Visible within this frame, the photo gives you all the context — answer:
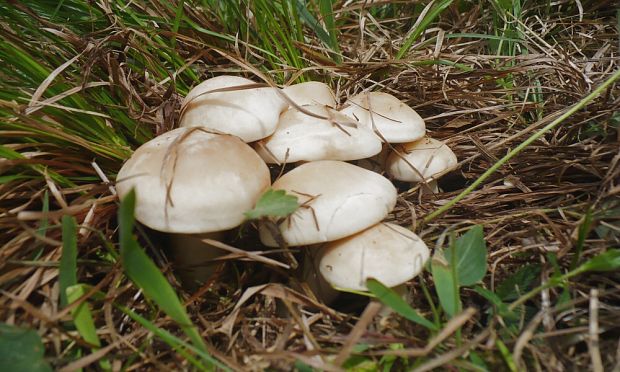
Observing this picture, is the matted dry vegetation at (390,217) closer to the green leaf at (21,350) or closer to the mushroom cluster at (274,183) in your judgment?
the green leaf at (21,350)

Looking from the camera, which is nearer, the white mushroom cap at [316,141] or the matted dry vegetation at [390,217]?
the matted dry vegetation at [390,217]

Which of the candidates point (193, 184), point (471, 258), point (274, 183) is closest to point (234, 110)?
Result: point (274, 183)

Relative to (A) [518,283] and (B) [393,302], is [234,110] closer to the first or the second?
(B) [393,302]

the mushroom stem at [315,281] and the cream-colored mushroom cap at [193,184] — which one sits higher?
the cream-colored mushroom cap at [193,184]

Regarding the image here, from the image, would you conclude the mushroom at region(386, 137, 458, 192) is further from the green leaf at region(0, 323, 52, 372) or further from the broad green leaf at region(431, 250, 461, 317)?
the green leaf at region(0, 323, 52, 372)

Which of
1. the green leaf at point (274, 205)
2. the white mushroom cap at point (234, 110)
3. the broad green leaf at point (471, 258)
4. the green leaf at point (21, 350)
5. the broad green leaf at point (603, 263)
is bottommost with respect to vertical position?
the broad green leaf at point (471, 258)

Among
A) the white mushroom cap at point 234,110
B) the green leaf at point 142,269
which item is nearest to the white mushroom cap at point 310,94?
the white mushroom cap at point 234,110

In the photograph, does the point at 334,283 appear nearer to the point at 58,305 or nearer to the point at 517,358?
the point at 517,358

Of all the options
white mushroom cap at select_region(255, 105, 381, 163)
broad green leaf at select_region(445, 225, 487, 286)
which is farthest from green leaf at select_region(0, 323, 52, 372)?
broad green leaf at select_region(445, 225, 487, 286)

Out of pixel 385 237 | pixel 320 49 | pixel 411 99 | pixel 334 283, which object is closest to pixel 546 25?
pixel 411 99
